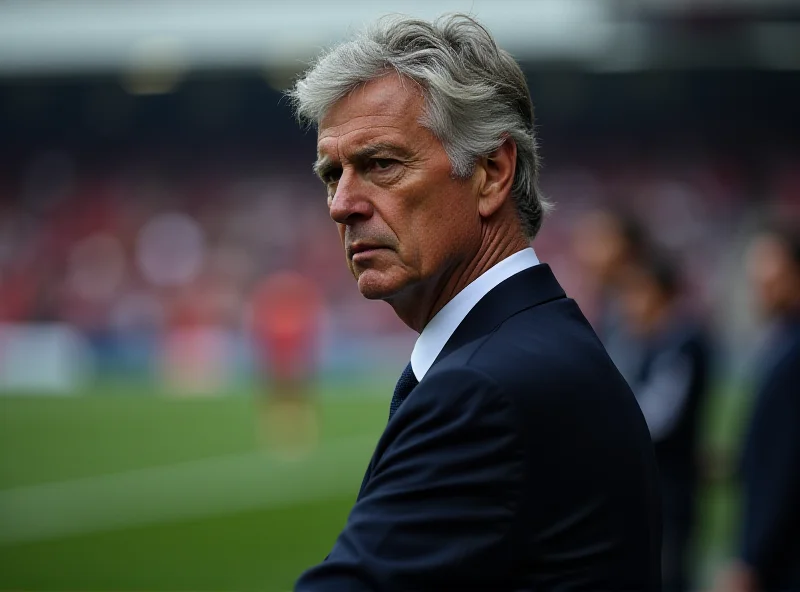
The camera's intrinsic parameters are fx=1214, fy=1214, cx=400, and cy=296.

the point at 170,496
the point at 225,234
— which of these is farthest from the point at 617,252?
the point at 225,234

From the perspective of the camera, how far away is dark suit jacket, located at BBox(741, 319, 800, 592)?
4.28 metres

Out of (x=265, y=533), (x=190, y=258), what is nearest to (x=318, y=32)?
(x=190, y=258)

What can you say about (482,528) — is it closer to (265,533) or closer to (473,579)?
(473,579)

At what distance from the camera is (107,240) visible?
92.2ft

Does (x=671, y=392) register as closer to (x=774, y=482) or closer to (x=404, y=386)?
(x=774, y=482)

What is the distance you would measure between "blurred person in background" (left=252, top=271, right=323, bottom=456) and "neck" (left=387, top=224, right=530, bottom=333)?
13262 millimetres

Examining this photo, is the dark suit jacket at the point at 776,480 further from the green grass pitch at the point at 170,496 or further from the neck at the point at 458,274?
the green grass pitch at the point at 170,496

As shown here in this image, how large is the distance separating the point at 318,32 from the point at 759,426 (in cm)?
2308

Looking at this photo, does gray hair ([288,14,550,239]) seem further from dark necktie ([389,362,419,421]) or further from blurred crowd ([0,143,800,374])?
blurred crowd ([0,143,800,374])

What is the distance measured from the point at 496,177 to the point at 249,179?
2739 centimetres

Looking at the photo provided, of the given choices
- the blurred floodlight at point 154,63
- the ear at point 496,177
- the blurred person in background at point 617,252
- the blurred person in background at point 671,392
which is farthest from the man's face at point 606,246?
the blurred floodlight at point 154,63

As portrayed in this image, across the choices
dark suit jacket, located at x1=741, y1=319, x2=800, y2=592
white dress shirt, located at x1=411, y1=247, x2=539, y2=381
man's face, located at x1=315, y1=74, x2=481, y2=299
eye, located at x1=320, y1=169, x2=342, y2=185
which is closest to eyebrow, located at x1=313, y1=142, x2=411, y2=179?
man's face, located at x1=315, y1=74, x2=481, y2=299

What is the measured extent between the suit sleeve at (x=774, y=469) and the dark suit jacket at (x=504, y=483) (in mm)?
2761

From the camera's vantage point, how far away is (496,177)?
196 centimetres
